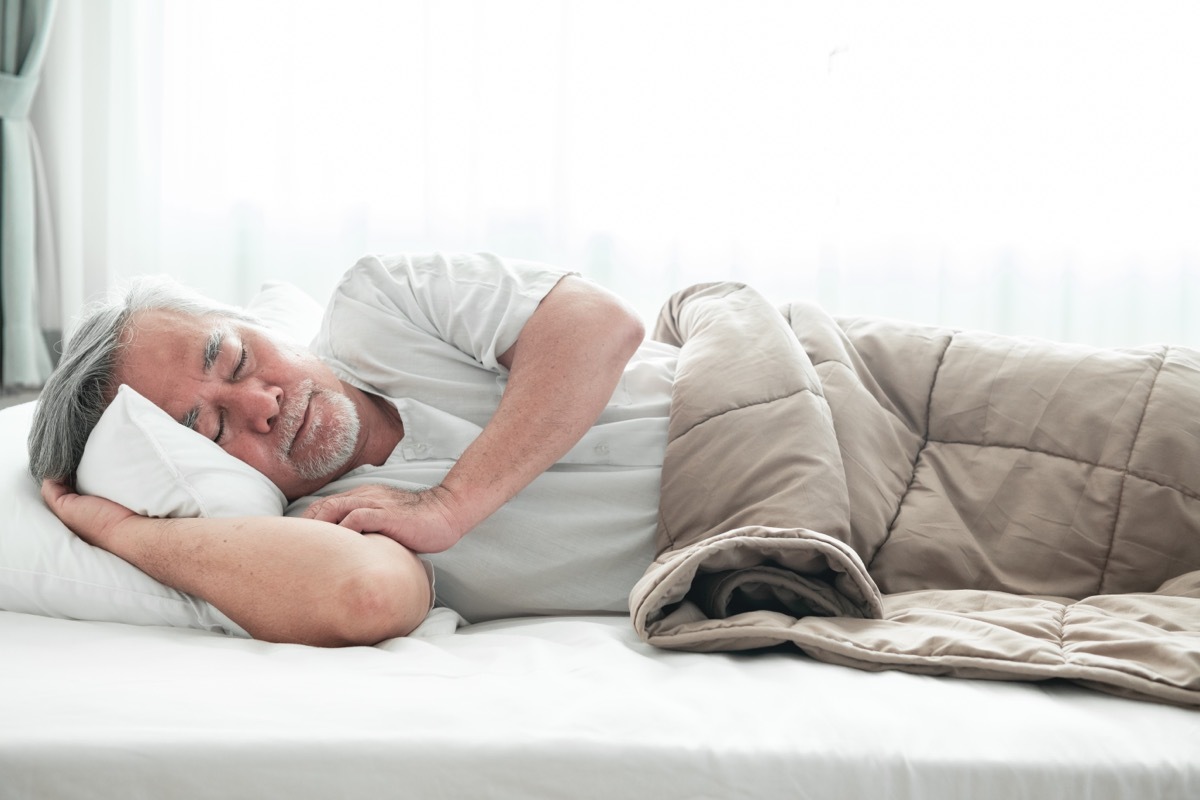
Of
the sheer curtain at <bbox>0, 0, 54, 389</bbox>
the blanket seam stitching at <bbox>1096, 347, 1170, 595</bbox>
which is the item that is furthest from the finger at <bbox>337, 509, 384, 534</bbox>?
the sheer curtain at <bbox>0, 0, 54, 389</bbox>

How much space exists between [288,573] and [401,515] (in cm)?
16

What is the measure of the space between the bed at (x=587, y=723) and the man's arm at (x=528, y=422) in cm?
19

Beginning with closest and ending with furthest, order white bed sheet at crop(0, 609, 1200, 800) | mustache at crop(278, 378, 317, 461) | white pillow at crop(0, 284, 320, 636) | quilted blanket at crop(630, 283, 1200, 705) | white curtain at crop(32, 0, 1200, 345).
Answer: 1. white bed sheet at crop(0, 609, 1200, 800)
2. quilted blanket at crop(630, 283, 1200, 705)
3. white pillow at crop(0, 284, 320, 636)
4. mustache at crop(278, 378, 317, 461)
5. white curtain at crop(32, 0, 1200, 345)

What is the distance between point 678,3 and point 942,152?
0.84 metres

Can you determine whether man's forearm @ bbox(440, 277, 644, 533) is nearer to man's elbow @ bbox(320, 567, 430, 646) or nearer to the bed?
man's elbow @ bbox(320, 567, 430, 646)

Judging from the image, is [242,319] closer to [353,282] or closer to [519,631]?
[353,282]

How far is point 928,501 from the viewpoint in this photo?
136 cm

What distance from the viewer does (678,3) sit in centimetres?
255

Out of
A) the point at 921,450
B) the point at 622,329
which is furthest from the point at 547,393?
the point at 921,450

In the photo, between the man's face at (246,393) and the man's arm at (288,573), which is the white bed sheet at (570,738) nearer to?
the man's arm at (288,573)

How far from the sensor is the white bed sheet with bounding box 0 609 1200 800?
2.63ft

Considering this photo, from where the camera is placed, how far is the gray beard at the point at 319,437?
4.49ft

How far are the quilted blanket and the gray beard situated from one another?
48cm

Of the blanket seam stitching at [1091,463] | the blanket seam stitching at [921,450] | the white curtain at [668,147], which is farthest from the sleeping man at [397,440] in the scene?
the white curtain at [668,147]
